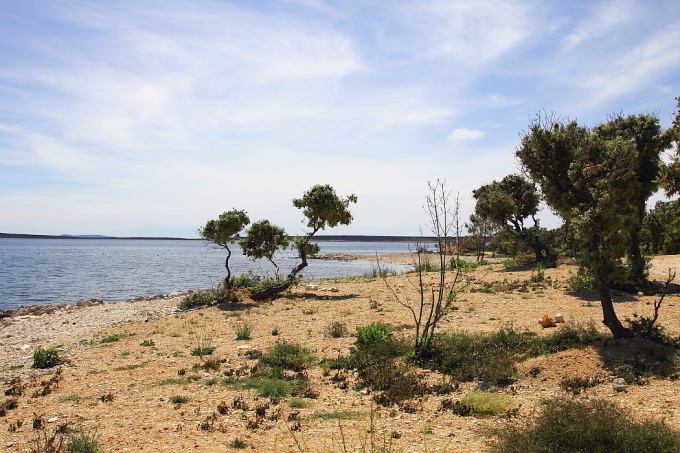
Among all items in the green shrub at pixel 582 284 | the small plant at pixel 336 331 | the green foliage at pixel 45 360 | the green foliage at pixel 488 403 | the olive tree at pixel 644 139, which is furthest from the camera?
the green shrub at pixel 582 284

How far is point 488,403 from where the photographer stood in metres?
7.29

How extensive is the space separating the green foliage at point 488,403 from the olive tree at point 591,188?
4.54 meters

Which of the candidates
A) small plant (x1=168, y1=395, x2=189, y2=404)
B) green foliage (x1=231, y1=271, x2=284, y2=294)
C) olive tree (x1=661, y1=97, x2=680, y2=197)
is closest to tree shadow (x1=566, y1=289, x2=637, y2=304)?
olive tree (x1=661, y1=97, x2=680, y2=197)

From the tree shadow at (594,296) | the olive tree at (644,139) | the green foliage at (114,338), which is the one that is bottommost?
the green foliage at (114,338)

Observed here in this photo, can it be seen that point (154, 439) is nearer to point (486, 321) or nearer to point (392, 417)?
point (392, 417)

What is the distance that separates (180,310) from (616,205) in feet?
70.2

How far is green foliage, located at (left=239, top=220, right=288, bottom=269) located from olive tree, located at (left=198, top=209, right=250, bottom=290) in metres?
0.82

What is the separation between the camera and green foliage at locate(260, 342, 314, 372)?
34.5ft

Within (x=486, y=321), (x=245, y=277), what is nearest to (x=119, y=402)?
(x=486, y=321)

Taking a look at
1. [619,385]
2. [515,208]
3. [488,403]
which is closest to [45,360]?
[488,403]

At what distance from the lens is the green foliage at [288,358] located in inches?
414

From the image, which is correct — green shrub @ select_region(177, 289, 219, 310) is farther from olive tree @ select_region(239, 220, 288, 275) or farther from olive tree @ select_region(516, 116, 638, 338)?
olive tree @ select_region(516, 116, 638, 338)

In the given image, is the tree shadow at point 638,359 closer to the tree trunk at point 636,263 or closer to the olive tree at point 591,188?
the olive tree at point 591,188

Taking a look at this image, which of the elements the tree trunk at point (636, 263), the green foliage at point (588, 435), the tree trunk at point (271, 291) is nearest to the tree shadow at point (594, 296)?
the tree trunk at point (636, 263)
